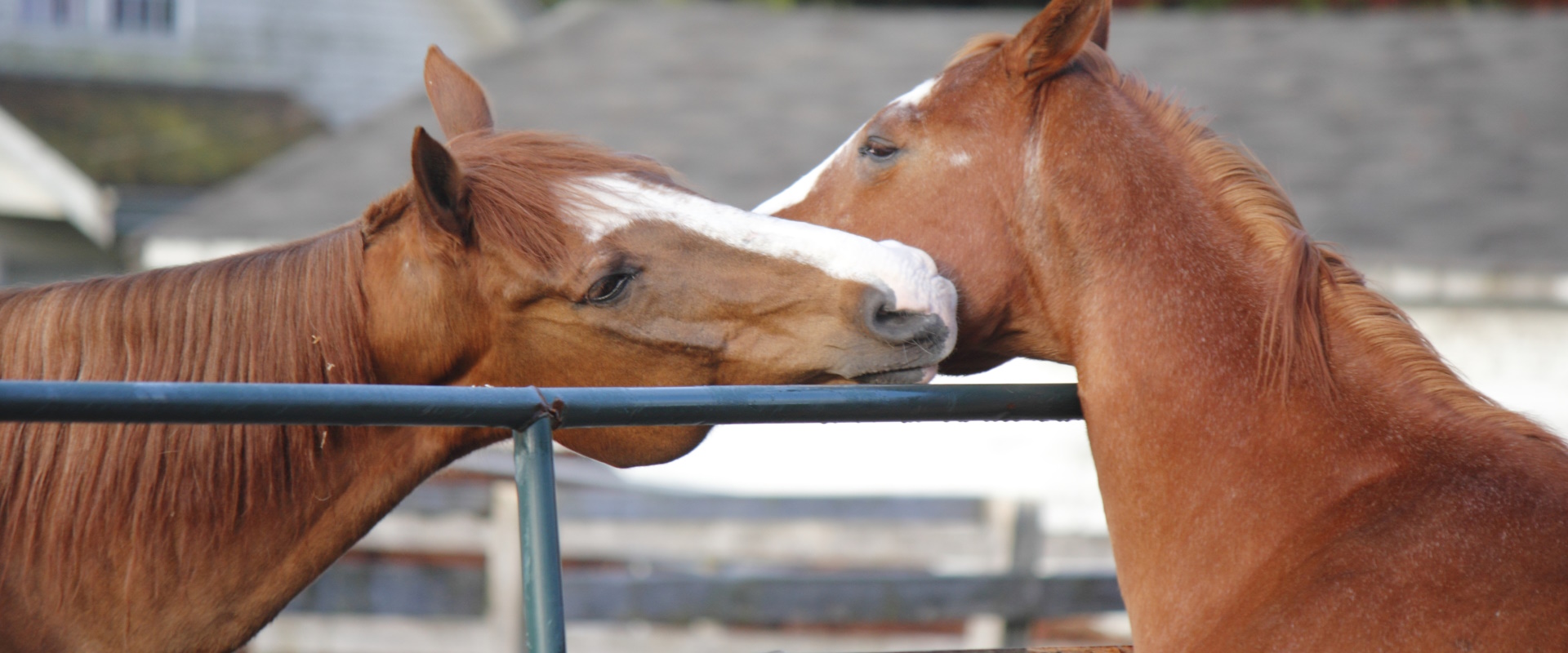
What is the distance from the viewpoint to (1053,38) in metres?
2.19

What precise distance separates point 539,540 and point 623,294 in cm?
68

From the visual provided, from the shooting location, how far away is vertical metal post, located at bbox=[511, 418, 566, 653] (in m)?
1.47

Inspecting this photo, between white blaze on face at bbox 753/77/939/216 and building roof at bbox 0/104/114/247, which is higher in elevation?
building roof at bbox 0/104/114/247

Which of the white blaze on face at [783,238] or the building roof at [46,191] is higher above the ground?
the building roof at [46,191]

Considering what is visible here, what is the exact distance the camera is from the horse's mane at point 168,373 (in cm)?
185

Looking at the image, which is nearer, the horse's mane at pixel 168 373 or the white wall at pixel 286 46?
the horse's mane at pixel 168 373

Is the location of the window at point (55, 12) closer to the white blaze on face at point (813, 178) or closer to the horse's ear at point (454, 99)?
the horse's ear at point (454, 99)

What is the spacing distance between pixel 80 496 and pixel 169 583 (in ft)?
0.64

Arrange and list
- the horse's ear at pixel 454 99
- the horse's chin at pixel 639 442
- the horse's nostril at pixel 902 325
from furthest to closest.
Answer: the horse's ear at pixel 454 99 → the horse's chin at pixel 639 442 → the horse's nostril at pixel 902 325

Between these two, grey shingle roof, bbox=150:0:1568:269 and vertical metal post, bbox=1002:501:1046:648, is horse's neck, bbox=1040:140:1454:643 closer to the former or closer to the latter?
vertical metal post, bbox=1002:501:1046:648

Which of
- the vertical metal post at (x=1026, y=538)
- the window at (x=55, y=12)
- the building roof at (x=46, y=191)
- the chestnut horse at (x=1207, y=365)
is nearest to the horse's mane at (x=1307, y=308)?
the chestnut horse at (x=1207, y=365)

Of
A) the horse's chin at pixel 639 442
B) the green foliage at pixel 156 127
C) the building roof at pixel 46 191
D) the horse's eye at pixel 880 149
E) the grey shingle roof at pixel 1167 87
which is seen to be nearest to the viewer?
the horse's chin at pixel 639 442

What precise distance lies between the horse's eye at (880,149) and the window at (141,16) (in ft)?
48.5

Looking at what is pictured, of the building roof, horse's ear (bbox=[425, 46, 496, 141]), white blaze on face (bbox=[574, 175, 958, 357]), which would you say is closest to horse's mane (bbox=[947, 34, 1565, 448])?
white blaze on face (bbox=[574, 175, 958, 357])
